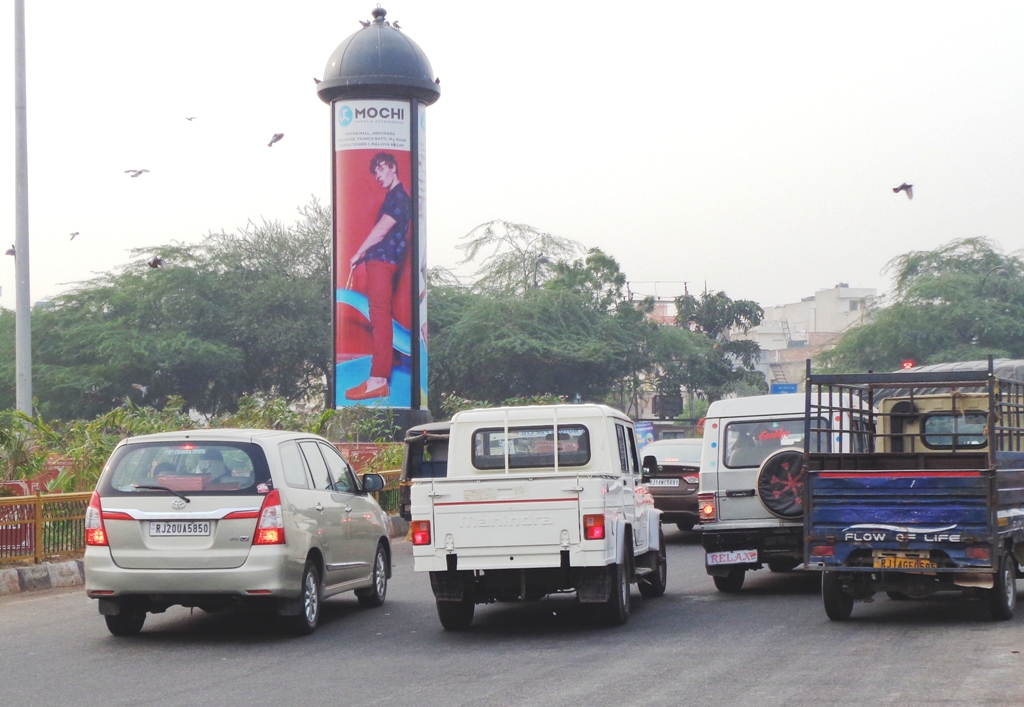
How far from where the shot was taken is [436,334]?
183 feet

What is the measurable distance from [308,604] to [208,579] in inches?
39.3

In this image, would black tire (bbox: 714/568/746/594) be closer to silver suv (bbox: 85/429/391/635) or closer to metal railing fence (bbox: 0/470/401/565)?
silver suv (bbox: 85/429/391/635)

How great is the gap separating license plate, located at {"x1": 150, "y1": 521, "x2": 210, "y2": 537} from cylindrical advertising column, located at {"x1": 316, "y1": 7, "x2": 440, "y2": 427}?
3004 centimetres

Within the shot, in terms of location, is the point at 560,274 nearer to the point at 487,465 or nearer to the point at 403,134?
the point at 403,134

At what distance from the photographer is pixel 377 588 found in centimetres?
1253

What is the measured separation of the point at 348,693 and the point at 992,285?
59.7 m

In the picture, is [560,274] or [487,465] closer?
[487,465]

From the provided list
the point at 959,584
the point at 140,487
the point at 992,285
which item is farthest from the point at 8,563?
the point at 992,285

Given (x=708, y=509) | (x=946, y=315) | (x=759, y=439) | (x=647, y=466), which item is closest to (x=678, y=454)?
(x=759, y=439)

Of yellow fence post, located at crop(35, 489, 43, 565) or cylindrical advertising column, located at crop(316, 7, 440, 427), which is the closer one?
yellow fence post, located at crop(35, 489, 43, 565)

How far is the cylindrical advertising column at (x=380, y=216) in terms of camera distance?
1537 inches

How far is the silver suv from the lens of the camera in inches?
390

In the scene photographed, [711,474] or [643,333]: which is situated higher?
[643,333]

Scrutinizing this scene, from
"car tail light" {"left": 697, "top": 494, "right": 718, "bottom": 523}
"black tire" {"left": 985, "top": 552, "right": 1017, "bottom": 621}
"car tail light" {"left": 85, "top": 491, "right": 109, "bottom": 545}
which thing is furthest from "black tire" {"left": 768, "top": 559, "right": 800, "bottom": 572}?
"car tail light" {"left": 85, "top": 491, "right": 109, "bottom": 545}
